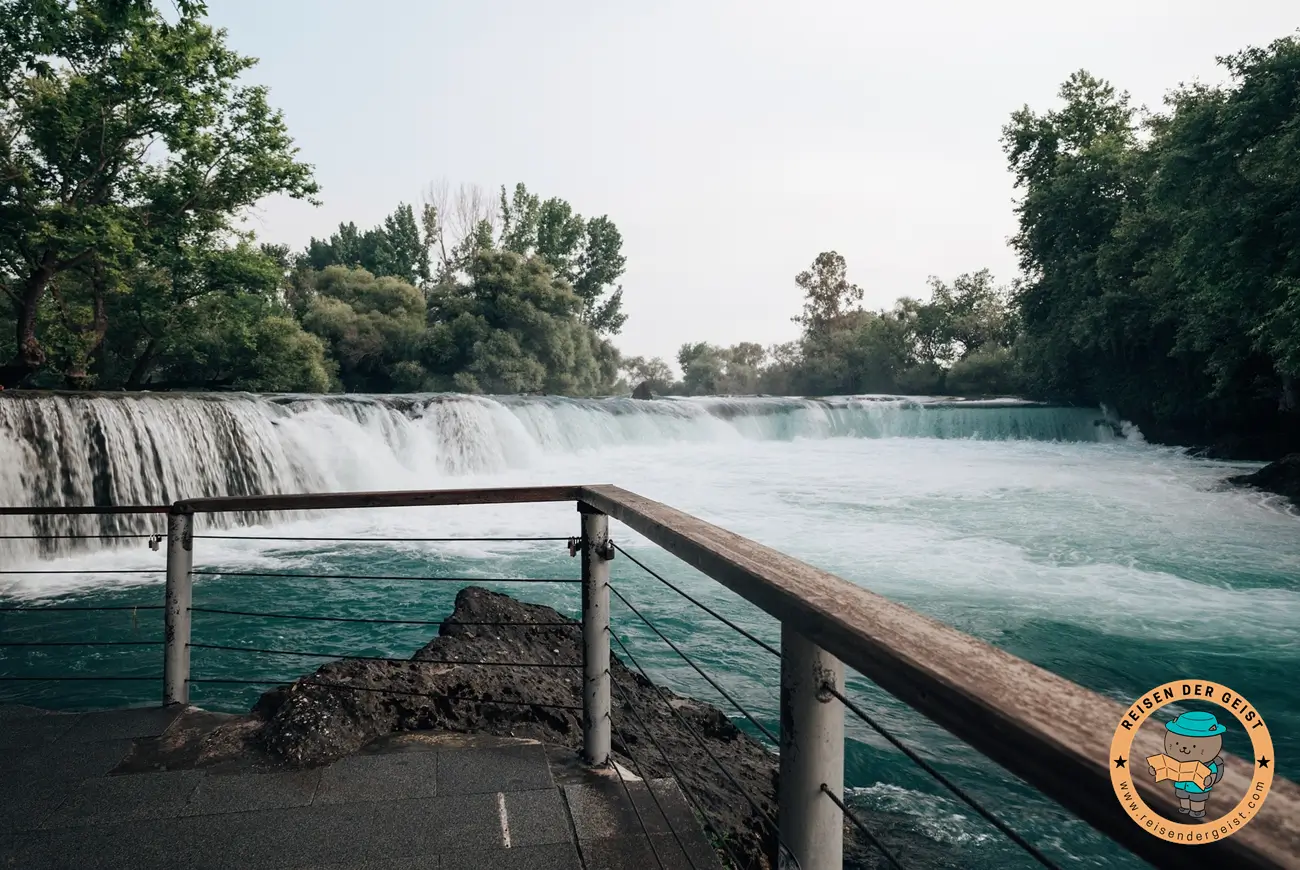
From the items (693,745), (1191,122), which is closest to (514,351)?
(1191,122)

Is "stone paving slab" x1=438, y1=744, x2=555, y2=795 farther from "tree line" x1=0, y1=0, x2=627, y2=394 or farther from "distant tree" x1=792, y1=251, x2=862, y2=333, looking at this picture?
"distant tree" x1=792, y1=251, x2=862, y2=333

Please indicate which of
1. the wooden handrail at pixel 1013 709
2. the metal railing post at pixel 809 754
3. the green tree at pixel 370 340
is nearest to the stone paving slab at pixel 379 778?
the metal railing post at pixel 809 754

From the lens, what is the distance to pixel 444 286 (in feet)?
108

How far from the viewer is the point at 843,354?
45.9m

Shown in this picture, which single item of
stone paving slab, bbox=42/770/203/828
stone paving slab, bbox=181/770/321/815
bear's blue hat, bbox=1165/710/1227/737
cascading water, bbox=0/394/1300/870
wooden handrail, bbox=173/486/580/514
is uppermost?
bear's blue hat, bbox=1165/710/1227/737

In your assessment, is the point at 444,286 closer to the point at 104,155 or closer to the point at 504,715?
the point at 104,155

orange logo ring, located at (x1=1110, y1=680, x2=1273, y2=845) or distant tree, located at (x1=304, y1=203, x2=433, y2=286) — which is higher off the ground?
distant tree, located at (x1=304, y1=203, x2=433, y2=286)

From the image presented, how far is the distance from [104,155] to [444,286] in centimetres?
1767

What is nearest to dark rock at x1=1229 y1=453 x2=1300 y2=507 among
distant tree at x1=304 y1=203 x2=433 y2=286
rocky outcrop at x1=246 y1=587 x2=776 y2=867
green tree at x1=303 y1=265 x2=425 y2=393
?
rocky outcrop at x1=246 y1=587 x2=776 y2=867

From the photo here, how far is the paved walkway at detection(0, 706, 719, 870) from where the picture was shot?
1.95m

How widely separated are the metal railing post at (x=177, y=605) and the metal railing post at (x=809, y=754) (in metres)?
2.44

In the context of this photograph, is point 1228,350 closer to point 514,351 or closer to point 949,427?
point 949,427

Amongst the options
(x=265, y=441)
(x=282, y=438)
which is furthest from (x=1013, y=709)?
(x=282, y=438)

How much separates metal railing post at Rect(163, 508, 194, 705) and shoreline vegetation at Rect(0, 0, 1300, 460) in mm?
4733
